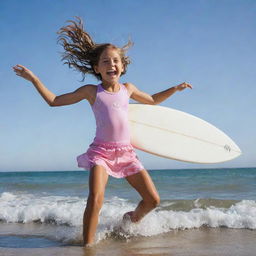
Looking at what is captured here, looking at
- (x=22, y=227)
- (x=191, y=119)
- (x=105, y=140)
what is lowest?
(x=22, y=227)

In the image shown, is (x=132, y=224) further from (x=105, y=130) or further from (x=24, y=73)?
(x=24, y=73)

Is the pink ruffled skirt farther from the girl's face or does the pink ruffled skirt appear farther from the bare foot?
the girl's face

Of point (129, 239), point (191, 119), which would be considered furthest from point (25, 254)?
point (191, 119)

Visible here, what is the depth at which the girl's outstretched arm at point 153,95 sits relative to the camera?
151 inches

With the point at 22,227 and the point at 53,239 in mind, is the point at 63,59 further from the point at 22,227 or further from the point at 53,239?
the point at 22,227

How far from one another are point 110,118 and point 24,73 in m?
0.89

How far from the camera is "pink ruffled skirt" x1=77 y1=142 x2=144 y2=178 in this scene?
3352 millimetres

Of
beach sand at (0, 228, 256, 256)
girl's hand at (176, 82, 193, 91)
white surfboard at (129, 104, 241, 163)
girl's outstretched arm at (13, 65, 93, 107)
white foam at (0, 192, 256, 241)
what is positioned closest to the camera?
beach sand at (0, 228, 256, 256)

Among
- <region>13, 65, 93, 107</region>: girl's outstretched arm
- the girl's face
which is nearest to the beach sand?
<region>13, 65, 93, 107</region>: girl's outstretched arm

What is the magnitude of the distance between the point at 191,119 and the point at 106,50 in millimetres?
1791

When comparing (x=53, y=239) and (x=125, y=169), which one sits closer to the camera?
(x=125, y=169)

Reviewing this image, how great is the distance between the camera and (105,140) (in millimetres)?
3422

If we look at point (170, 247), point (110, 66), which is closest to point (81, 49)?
point (110, 66)

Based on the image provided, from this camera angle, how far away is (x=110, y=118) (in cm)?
345
